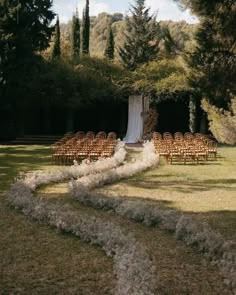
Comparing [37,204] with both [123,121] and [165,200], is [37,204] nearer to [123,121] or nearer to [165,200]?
[165,200]

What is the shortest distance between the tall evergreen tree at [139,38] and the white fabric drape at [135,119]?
469 inches

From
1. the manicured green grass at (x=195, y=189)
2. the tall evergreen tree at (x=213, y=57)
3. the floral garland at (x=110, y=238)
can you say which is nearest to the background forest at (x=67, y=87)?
the manicured green grass at (x=195, y=189)

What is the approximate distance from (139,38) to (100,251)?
38737 mm

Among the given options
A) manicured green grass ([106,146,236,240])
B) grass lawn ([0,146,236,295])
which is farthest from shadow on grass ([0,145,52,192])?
manicured green grass ([106,146,236,240])

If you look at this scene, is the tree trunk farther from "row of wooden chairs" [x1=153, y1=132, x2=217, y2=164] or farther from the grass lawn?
the grass lawn

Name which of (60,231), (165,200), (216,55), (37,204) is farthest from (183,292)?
(216,55)

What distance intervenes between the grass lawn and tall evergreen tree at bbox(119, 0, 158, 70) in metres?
31.0

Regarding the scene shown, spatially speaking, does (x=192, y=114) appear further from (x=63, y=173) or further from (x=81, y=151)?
(x=63, y=173)

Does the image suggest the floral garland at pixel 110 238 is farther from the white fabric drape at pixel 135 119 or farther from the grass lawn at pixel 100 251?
Answer: the white fabric drape at pixel 135 119

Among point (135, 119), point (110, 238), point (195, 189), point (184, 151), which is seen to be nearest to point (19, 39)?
point (135, 119)

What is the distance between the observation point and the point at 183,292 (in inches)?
204

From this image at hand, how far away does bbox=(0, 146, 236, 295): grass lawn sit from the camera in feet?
17.5

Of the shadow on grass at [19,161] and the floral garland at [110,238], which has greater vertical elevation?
the shadow on grass at [19,161]

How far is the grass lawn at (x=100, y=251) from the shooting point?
534 centimetres
